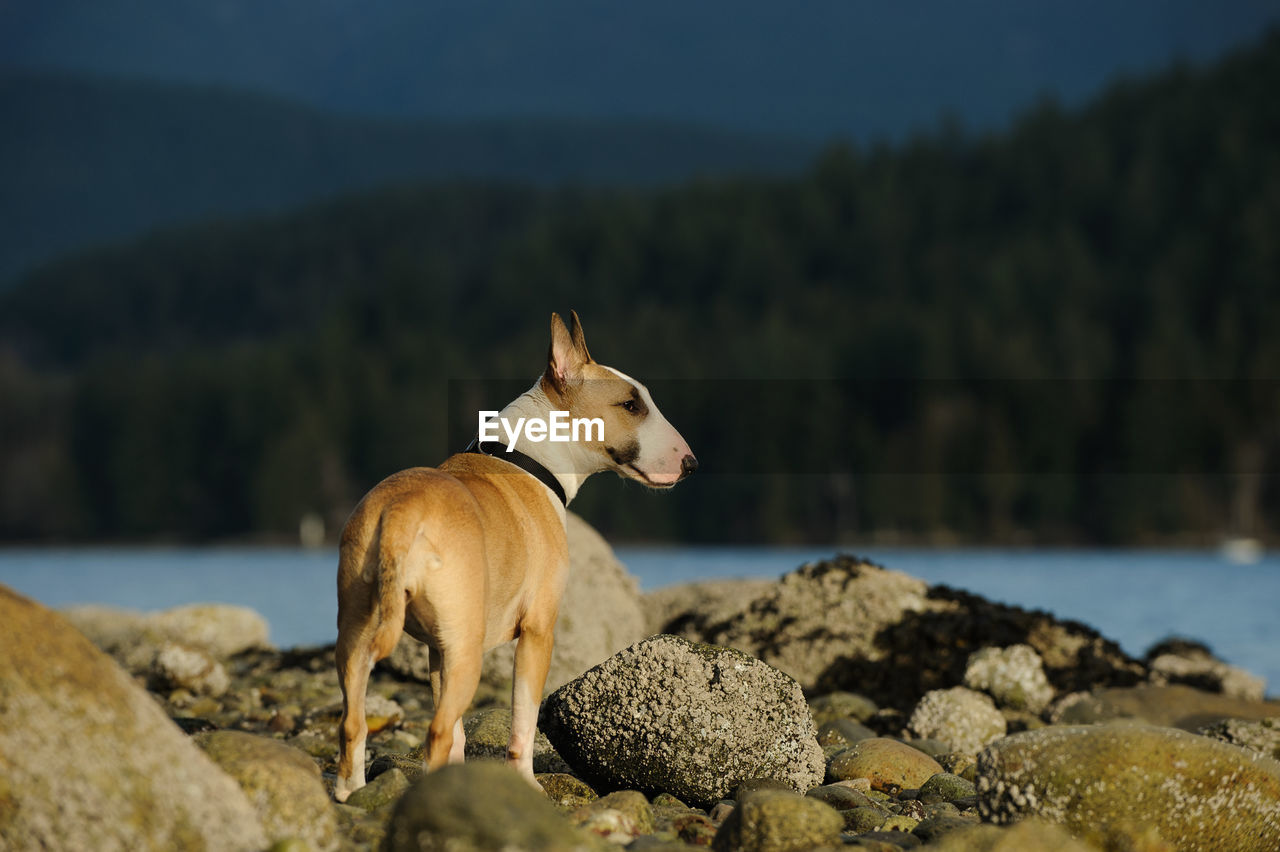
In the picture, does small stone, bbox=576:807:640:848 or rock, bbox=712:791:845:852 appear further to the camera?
small stone, bbox=576:807:640:848

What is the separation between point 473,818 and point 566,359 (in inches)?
117

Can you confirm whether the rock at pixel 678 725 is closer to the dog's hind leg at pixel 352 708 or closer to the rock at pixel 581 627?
the dog's hind leg at pixel 352 708

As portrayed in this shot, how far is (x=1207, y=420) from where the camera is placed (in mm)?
74312

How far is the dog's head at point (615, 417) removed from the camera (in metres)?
7.11

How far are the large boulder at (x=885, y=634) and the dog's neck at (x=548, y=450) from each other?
6741 mm

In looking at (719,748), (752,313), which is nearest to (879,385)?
(752,313)

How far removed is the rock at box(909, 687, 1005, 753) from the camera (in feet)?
35.9

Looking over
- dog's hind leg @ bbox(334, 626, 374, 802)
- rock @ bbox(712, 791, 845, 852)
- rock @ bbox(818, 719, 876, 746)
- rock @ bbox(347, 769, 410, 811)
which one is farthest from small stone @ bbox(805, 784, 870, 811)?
dog's hind leg @ bbox(334, 626, 374, 802)

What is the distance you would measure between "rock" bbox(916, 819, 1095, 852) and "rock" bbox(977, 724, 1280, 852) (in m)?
1.08

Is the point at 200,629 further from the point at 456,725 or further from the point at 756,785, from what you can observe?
the point at 456,725

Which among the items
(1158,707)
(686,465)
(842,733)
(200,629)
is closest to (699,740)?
(686,465)

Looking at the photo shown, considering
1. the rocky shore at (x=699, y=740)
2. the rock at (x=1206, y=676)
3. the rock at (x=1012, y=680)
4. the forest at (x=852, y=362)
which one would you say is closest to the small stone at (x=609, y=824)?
the rocky shore at (x=699, y=740)

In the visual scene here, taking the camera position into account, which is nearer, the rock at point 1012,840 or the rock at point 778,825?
the rock at point 1012,840

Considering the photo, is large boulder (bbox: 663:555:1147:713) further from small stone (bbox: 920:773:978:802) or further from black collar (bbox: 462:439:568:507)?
black collar (bbox: 462:439:568:507)
